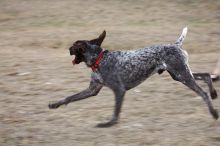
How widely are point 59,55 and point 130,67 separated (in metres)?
4.87

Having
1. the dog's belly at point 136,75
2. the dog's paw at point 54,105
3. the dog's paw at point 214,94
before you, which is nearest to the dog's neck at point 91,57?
the dog's belly at point 136,75

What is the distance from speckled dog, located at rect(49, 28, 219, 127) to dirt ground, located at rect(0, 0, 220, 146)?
38 centimetres

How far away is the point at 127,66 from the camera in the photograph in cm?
762

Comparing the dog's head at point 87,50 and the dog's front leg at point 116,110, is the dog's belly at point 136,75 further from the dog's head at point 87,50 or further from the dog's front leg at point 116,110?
the dog's head at point 87,50

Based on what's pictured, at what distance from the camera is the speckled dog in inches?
296

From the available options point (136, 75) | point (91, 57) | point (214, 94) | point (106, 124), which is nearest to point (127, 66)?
point (136, 75)

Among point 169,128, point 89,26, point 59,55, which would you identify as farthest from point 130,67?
point 89,26

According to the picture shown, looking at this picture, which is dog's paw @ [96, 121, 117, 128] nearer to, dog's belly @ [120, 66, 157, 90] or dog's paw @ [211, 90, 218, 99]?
dog's belly @ [120, 66, 157, 90]

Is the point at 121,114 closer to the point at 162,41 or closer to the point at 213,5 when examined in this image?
the point at 162,41

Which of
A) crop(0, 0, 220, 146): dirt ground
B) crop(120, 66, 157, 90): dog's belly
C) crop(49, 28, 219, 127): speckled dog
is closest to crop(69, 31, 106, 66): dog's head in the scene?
crop(49, 28, 219, 127): speckled dog

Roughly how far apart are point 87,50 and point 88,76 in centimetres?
245

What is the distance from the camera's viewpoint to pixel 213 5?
18578mm

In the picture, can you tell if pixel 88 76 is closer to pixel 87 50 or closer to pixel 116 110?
pixel 87 50

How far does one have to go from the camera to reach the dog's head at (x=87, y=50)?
7637 millimetres
